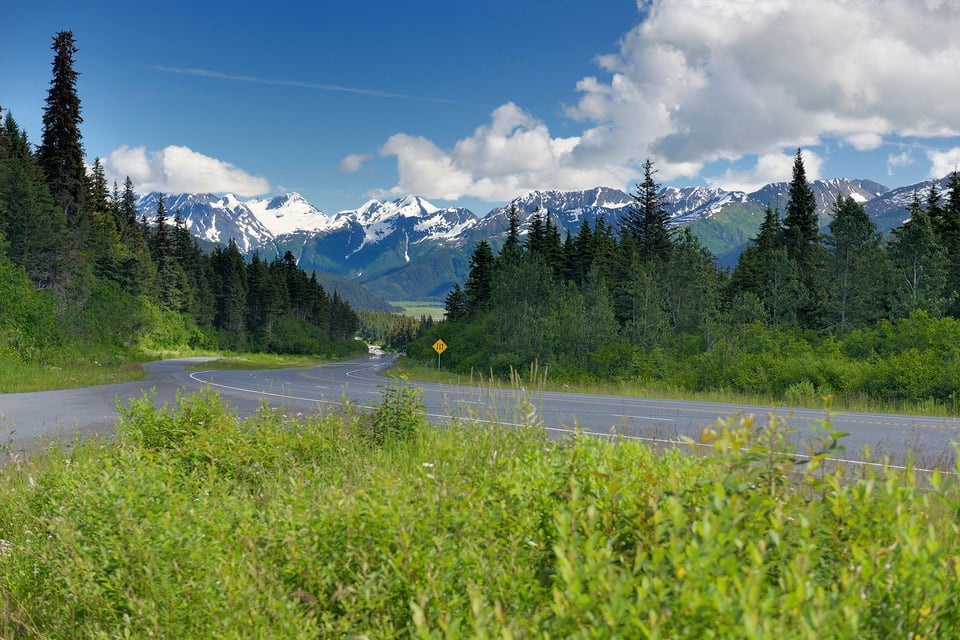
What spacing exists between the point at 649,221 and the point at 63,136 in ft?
145

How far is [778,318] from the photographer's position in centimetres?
3125

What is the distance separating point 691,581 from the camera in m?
1.94

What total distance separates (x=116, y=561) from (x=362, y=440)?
373 centimetres

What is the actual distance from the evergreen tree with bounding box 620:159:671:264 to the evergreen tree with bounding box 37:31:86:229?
135 ft

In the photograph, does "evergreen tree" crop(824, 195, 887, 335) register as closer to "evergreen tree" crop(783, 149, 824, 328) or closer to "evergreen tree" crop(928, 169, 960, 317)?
"evergreen tree" crop(928, 169, 960, 317)

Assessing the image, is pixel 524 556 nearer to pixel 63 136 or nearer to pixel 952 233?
pixel 952 233

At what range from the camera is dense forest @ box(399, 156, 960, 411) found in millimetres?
20109

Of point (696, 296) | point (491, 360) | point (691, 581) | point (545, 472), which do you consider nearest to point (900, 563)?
point (691, 581)

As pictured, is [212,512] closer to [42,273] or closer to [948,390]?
[948,390]

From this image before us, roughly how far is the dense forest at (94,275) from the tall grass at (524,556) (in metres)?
23.4

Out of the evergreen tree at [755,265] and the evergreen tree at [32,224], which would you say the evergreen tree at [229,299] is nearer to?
the evergreen tree at [32,224]

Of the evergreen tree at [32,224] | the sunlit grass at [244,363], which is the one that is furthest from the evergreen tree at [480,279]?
the evergreen tree at [32,224]

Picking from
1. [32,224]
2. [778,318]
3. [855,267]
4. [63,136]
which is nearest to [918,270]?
[855,267]


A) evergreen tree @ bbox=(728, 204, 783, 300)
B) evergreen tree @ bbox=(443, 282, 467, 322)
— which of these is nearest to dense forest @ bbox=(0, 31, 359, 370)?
evergreen tree @ bbox=(443, 282, 467, 322)
